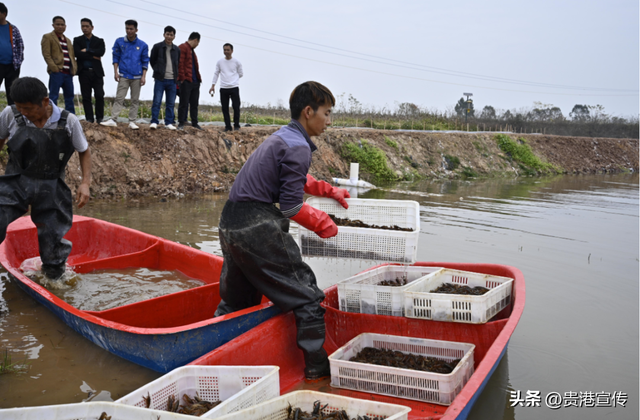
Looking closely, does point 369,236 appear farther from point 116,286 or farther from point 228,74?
→ point 228,74

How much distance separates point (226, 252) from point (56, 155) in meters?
2.08

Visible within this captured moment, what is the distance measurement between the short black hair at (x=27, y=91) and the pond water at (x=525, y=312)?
1883 mm

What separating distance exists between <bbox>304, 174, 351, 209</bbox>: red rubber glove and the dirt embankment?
8.29 meters

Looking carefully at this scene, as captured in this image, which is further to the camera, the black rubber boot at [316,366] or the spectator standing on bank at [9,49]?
the spectator standing on bank at [9,49]

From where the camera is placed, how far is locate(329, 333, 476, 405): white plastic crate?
10.6 feet

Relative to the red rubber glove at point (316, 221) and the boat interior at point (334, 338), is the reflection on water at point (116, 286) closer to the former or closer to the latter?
the boat interior at point (334, 338)

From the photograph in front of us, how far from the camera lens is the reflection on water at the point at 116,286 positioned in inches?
193

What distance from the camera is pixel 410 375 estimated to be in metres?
3.29

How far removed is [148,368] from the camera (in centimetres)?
358

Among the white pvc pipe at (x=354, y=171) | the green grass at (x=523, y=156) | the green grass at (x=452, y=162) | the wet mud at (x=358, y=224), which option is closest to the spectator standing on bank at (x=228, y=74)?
the white pvc pipe at (x=354, y=171)

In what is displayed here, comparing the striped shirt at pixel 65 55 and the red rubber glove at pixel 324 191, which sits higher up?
the striped shirt at pixel 65 55

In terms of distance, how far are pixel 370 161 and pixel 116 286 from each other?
13.8 metres

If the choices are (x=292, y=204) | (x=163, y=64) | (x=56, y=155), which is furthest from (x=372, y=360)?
(x=163, y=64)

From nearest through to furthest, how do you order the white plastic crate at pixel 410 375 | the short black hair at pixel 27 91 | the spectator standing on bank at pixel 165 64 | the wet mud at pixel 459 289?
1. the white plastic crate at pixel 410 375
2. the short black hair at pixel 27 91
3. the wet mud at pixel 459 289
4. the spectator standing on bank at pixel 165 64
